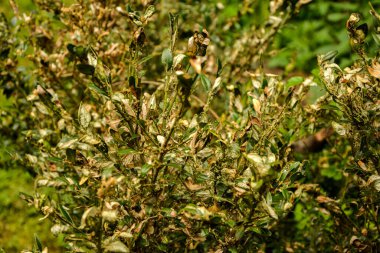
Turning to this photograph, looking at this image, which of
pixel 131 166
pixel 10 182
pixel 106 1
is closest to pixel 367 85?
pixel 131 166

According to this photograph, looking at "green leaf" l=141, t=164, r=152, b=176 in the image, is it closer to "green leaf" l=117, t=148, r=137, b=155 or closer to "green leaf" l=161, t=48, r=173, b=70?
"green leaf" l=117, t=148, r=137, b=155

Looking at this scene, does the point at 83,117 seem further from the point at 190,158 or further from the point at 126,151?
the point at 190,158

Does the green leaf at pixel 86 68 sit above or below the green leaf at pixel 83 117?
above

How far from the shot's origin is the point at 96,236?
51.9 inches

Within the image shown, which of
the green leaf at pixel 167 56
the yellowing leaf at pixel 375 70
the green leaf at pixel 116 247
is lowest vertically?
the green leaf at pixel 116 247

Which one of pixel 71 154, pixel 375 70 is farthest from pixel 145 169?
pixel 375 70

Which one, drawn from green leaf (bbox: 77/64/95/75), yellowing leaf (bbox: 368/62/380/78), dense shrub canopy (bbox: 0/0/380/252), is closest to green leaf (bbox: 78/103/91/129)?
dense shrub canopy (bbox: 0/0/380/252)

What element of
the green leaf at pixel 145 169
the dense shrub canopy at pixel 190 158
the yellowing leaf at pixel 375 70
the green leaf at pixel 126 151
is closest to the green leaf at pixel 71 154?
the dense shrub canopy at pixel 190 158

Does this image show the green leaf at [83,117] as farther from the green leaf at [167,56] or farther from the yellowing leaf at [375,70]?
the yellowing leaf at [375,70]

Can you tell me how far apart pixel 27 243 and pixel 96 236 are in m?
2.19

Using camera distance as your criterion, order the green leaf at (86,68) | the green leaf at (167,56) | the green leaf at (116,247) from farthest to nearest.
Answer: the green leaf at (86,68) → the green leaf at (167,56) → the green leaf at (116,247)

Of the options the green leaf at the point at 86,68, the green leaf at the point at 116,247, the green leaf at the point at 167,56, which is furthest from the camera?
the green leaf at the point at 86,68

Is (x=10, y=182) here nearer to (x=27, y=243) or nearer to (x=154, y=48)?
(x=27, y=243)

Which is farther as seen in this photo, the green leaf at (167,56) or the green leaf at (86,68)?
the green leaf at (86,68)
